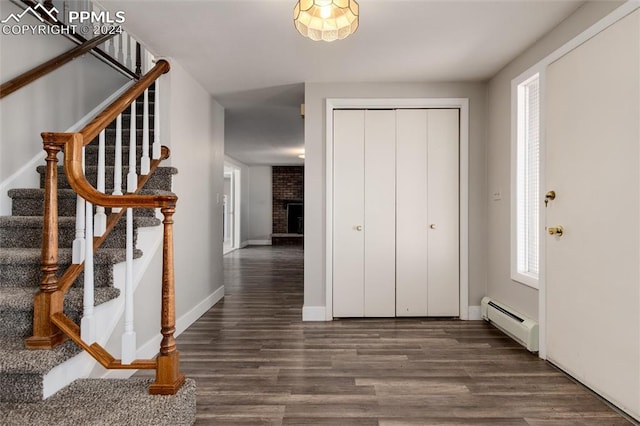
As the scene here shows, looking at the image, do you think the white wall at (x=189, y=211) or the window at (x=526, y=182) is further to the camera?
the window at (x=526, y=182)

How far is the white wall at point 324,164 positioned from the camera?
143 inches

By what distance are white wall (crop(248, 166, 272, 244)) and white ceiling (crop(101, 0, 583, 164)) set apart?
7.17m

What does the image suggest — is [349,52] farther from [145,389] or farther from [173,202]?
[145,389]

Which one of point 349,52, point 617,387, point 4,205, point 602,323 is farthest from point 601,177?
point 4,205

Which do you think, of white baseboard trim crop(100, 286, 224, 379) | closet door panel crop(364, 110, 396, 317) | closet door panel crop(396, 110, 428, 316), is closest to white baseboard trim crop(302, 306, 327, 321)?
closet door panel crop(364, 110, 396, 317)

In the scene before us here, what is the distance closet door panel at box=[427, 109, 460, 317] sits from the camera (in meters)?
3.64

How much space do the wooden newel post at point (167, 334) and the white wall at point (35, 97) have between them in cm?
163

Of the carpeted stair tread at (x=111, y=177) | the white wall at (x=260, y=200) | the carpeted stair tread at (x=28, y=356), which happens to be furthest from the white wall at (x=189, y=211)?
the white wall at (x=260, y=200)

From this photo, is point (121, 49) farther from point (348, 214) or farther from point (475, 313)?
point (475, 313)

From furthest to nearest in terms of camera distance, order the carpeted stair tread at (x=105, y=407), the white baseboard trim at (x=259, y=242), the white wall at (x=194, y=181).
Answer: the white baseboard trim at (x=259, y=242), the white wall at (x=194, y=181), the carpeted stair tread at (x=105, y=407)

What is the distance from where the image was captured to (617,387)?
1972 mm

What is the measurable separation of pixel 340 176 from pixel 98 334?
2.46 meters

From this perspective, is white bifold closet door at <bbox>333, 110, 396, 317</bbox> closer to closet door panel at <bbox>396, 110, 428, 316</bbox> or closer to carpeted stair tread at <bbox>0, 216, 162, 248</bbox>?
closet door panel at <bbox>396, 110, 428, 316</bbox>

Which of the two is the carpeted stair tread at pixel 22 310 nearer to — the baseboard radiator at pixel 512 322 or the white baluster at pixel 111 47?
the white baluster at pixel 111 47
